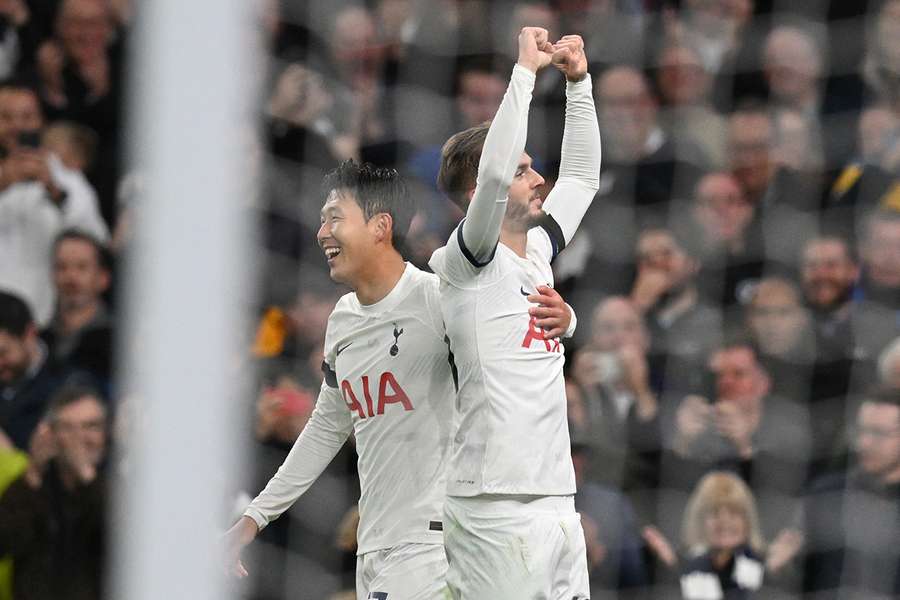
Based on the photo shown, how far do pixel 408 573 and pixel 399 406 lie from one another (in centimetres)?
36

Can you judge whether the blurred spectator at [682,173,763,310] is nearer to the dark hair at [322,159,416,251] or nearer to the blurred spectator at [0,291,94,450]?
the dark hair at [322,159,416,251]

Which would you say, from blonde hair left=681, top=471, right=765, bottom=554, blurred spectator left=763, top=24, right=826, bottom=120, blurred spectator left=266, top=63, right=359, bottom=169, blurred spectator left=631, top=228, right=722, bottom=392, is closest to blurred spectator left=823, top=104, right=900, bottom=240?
blurred spectator left=763, top=24, right=826, bottom=120

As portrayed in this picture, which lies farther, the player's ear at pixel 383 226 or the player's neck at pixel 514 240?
the player's ear at pixel 383 226

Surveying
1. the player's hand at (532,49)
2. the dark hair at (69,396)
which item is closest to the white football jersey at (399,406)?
the player's hand at (532,49)

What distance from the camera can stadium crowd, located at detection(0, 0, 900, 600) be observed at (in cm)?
411

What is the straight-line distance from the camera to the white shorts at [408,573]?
10.5 ft

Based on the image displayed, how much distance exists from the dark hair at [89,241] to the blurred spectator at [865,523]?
7.34 ft

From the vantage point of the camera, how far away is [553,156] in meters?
4.84

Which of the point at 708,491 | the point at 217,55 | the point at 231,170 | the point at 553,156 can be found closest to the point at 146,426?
the point at 231,170

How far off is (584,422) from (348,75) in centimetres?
124

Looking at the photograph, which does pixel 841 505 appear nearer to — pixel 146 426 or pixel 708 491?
pixel 708 491

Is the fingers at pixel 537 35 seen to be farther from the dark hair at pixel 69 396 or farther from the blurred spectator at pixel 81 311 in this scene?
the blurred spectator at pixel 81 311

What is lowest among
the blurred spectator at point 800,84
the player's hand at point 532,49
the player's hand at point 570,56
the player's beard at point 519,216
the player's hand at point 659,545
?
the player's hand at point 659,545

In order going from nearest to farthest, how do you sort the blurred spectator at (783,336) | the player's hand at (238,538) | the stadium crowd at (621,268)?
the player's hand at (238,538)
the stadium crowd at (621,268)
the blurred spectator at (783,336)
